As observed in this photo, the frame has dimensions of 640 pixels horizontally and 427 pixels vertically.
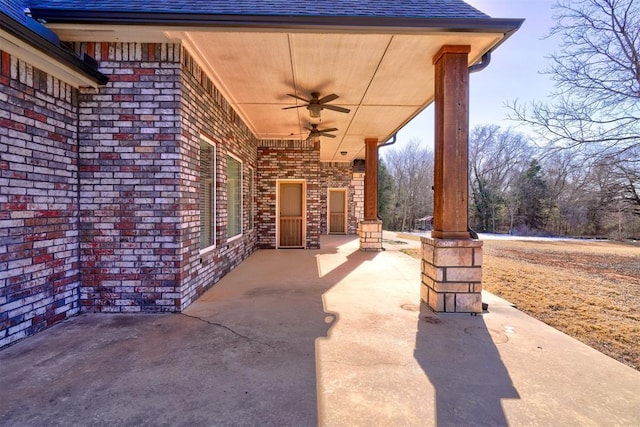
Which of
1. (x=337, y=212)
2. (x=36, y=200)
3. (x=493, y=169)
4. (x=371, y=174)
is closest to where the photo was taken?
(x=36, y=200)

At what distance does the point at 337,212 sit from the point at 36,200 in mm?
11151

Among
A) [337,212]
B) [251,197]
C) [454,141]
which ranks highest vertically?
[454,141]

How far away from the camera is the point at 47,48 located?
8.29ft

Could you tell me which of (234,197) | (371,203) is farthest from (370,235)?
(234,197)

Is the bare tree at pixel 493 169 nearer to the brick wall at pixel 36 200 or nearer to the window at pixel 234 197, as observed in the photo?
the window at pixel 234 197

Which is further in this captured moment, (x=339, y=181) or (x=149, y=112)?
(x=339, y=181)

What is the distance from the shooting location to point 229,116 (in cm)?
537

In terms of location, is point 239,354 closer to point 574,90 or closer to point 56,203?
point 56,203

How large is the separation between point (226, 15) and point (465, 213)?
322 cm

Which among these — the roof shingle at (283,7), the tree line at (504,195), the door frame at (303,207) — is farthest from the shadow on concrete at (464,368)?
the tree line at (504,195)

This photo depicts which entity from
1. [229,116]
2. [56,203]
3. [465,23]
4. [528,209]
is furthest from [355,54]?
[528,209]

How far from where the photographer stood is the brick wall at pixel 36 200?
2.56m

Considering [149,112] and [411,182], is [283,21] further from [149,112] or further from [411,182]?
[411,182]

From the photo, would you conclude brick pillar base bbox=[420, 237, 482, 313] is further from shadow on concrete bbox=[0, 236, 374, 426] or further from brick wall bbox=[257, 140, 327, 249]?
brick wall bbox=[257, 140, 327, 249]
